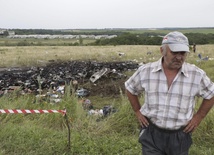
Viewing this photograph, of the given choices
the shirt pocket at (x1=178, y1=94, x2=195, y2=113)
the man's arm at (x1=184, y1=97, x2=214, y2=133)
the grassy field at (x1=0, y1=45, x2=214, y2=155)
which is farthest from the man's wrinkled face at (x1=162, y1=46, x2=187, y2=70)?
the grassy field at (x1=0, y1=45, x2=214, y2=155)

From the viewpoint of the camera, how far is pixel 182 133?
312cm

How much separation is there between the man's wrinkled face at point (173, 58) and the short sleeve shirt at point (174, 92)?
0.08 m

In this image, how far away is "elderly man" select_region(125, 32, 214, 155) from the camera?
297 cm

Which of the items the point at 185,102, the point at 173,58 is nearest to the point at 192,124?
the point at 185,102

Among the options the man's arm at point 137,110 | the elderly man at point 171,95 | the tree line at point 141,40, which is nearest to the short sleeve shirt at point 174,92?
the elderly man at point 171,95

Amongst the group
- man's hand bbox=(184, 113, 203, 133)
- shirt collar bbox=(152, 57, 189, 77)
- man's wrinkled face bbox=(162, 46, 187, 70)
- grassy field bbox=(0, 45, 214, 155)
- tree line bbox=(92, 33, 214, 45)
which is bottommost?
tree line bbox=(92, 33, 214, 45)

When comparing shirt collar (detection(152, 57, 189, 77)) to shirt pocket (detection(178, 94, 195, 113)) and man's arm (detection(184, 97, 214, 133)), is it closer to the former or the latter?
shirt pocket (detection(178, 94, 195, 113))

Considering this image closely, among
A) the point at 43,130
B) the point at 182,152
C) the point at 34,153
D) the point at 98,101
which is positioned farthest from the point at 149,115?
the point at 98,101

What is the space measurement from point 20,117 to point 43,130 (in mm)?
946

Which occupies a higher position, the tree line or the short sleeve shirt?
the short sleeve shirt

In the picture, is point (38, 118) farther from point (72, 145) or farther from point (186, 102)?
point (186, 102)

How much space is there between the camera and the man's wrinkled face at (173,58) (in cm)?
292

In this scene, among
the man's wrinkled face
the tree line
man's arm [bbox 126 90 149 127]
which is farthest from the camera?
the tree line

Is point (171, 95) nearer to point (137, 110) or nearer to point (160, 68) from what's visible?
point (160, 68)
